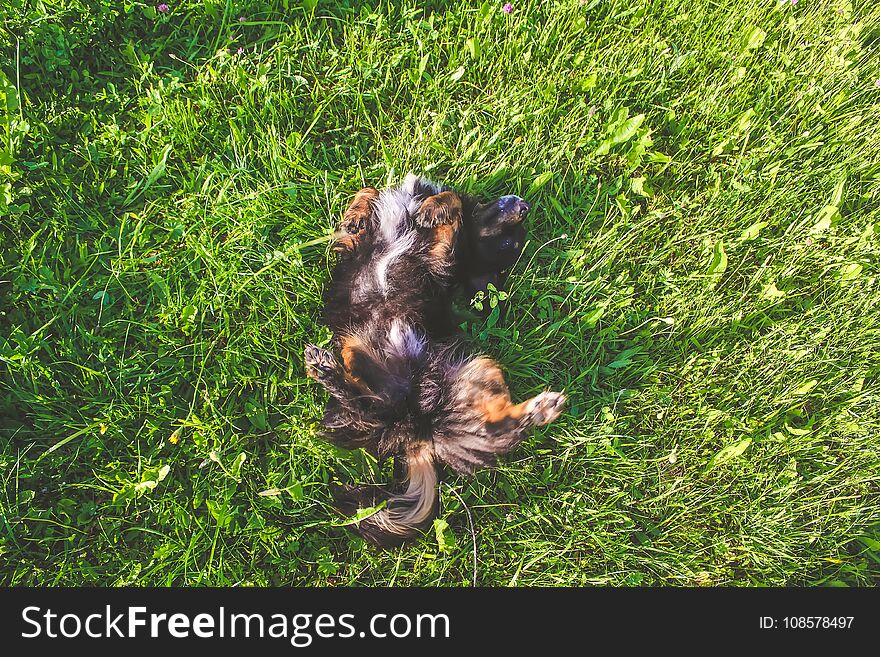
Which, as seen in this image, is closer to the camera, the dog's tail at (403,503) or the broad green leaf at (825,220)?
the dog's tail at (403,503)

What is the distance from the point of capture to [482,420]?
7.84 feet

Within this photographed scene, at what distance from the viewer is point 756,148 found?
3039 mm

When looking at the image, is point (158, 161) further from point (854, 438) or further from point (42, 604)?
point (854, 438)

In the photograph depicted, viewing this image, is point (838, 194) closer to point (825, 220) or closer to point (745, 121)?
point (825, 220)

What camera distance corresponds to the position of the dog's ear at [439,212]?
260 cm

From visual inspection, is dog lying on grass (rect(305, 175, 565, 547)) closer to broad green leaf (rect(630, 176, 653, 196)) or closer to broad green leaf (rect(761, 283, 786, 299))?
broad green leaf (rect(630, 176, 653, 196))

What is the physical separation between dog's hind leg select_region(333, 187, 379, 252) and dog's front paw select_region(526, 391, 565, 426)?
3.89 feet

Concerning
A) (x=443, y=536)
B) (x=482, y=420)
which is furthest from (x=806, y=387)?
(x=443, y=536)

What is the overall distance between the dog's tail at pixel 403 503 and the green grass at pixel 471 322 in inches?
4.6

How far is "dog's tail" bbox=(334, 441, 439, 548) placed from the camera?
231 cm

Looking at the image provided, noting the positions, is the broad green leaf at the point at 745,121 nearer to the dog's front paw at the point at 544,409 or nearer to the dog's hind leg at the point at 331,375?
the dog's front paw at the point at 544,409

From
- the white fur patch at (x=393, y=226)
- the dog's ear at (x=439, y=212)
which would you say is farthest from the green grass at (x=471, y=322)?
the dog's ear at (x=439, y=212)

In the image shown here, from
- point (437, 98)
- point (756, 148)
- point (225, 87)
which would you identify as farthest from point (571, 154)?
point (225, 87)

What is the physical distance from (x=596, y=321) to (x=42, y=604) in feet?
9.28
